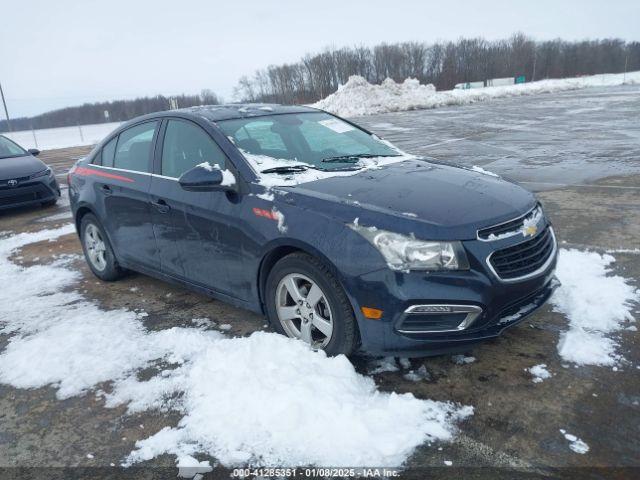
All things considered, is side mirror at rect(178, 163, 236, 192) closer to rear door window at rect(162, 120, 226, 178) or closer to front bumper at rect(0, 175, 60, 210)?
rear door window at rect(162, 120, 226, 178)

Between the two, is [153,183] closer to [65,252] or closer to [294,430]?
[294,430]

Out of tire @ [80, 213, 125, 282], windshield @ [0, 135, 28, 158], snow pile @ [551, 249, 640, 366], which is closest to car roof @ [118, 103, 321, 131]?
tire @ [80, 213, 125, 282]

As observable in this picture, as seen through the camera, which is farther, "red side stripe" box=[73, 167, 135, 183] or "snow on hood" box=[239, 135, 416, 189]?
"red side stripe" box=[73, 167, 135, 183]

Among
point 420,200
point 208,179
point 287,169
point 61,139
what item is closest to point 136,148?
point 208,179

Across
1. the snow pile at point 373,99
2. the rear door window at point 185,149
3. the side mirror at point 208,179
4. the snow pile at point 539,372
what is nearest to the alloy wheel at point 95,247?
the rear door window at point 185,149

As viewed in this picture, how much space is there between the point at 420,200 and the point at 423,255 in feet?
1.45

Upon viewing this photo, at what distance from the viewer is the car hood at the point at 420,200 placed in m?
2.91

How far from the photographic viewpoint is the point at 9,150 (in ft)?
33.8

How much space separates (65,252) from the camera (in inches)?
262

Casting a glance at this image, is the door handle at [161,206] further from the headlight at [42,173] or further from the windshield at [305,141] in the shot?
the headlight at [42,173]

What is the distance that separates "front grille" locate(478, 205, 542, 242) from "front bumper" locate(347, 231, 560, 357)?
0.38 feet

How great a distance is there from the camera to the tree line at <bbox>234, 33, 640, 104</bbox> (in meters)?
84.4

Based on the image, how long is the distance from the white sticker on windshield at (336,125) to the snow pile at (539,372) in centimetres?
248

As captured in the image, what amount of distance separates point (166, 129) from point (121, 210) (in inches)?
35.4
